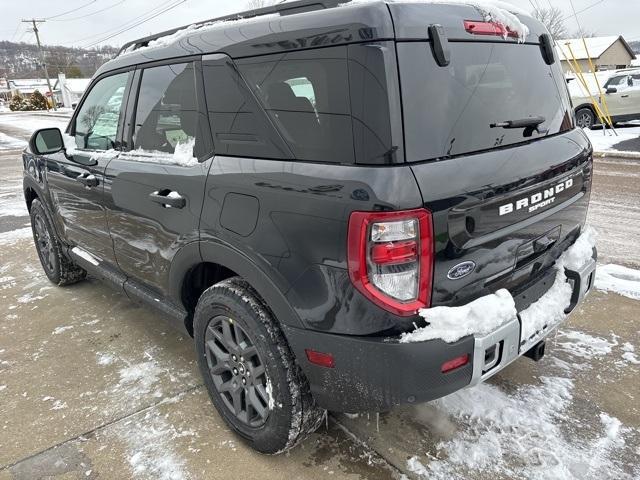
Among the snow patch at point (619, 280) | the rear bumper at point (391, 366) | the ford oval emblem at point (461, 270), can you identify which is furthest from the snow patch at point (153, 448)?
the snow patch at point (619, 280)

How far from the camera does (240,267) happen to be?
2125 millimetres

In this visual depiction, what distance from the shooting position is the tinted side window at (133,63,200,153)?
2434 millimetres

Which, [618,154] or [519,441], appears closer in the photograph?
[519,441]

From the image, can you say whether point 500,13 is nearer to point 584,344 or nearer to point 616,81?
point 584,344

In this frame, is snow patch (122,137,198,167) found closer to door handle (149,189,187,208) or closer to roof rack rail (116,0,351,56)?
door handle (149,189,187,208)

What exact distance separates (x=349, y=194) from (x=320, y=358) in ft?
2.19

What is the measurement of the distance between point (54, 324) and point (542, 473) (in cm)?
350

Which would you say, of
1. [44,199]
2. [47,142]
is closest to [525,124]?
[47,142]

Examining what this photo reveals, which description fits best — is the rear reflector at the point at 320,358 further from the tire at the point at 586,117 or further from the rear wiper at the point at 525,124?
the tire at the point at 586,117

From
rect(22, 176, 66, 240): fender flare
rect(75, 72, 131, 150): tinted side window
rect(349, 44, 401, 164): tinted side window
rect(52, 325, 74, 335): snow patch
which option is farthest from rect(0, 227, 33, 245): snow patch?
rect(349, 44, 401, 164): tinted side window

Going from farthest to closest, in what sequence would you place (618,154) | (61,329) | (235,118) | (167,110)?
(618,154) → (61,329) → (167,110) → (235,118)

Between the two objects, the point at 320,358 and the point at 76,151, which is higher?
the point at 76,151

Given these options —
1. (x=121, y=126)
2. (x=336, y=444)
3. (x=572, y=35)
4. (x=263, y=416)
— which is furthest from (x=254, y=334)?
(x=572, y=35)

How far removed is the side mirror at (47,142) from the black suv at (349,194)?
4.64ft
